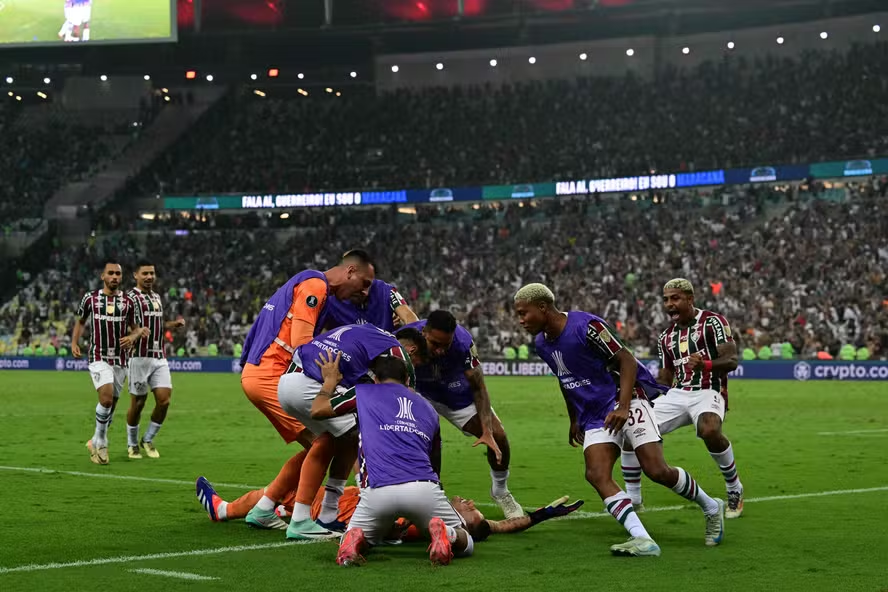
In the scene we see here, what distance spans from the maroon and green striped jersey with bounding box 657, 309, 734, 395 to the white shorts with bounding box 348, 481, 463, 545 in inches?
154

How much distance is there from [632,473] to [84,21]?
38542mm

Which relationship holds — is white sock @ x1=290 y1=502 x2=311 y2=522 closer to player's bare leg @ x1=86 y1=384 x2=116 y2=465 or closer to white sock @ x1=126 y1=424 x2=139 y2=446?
player's bare leg @ x1=86 y1=384 x2=116 y2=465

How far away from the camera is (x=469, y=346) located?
11.1m

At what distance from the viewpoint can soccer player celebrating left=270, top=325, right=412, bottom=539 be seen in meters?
9.12

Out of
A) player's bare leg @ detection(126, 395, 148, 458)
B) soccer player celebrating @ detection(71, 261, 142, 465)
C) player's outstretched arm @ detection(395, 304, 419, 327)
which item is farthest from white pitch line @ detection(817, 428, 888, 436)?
player's outstretched arm @ detection(395, 304, 419, 327)

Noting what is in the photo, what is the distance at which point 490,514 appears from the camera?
37.4 feet

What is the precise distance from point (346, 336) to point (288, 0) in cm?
5568

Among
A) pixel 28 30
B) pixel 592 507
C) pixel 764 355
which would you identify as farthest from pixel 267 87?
pixel 592 507

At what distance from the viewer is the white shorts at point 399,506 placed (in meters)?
8.23

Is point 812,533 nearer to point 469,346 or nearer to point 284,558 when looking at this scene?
point 469,346

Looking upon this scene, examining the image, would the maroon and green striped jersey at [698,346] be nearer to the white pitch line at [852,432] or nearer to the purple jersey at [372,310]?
the purple jersey at [372,310]

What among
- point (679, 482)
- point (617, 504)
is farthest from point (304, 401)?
point (679, 482)

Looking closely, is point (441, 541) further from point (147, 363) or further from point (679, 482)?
point (147, 363)

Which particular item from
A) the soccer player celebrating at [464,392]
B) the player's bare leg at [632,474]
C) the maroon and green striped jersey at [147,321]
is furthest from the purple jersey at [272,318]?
the maroon and green striped jersey at [147,321]
